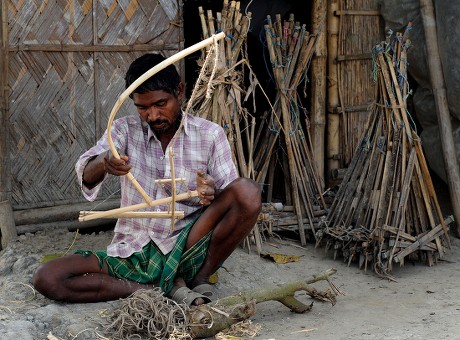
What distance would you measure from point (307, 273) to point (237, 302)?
3.69 ft

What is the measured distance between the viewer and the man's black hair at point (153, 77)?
137 inches

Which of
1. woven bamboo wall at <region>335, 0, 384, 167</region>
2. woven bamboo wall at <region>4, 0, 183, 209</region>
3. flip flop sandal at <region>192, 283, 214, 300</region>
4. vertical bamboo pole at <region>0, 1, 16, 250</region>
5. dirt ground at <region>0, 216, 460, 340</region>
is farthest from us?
woven bamboo wall at <region>335, 0, 384, 167</region>

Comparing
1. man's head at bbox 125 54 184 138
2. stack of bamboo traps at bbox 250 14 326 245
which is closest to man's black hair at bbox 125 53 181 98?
man's head at bbox 125 54 184 138

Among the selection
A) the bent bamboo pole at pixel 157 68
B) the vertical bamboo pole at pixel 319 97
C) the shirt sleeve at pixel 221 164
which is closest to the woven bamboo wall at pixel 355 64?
the vertical bamboo pole at pixel 319 97

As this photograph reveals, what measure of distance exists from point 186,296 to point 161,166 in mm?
660

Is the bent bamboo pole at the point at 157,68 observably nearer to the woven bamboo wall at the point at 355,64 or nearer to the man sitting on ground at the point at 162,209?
the man sitting on ground at the point at 162,209

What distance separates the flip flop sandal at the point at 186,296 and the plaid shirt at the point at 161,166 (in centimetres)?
27

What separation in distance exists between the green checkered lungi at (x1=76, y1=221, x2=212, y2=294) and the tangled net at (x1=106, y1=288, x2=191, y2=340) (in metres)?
0.28

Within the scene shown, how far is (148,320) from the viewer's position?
10.7 ft

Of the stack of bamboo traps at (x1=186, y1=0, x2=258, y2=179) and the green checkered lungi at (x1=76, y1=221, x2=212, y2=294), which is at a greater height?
the stack of bamboo traps at (x1=186, y1=0, x2=258, y2=179)

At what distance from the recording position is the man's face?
3.50 meters

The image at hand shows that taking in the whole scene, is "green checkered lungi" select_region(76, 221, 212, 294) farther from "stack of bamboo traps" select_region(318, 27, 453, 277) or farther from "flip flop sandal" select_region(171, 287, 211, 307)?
"stack of bamboo traps" select_region(318, 27, 453, 277)

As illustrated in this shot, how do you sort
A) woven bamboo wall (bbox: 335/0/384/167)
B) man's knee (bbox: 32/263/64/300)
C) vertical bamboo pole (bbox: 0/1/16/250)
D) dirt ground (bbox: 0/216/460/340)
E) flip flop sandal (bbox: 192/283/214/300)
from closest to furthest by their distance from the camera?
dirt ground (bbox: 0/216/460/340) < man's knee (bbox: 32/263/64/300) < flip flop sandal (bbox: 192/283/214/300) < vertical bamboo pole (bbox: 0/1/16/250) < woven bamboo wall (bbox: 335/0/384/167)

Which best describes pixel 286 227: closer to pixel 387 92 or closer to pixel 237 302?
pixel 387 92
